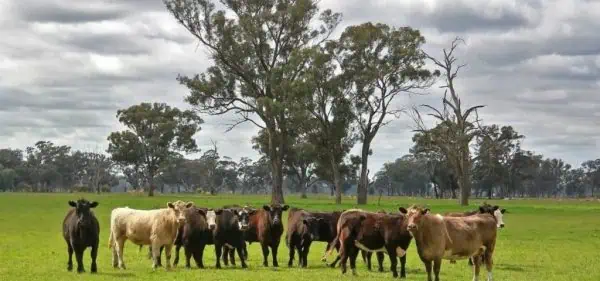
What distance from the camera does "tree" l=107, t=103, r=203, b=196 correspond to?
356 ft

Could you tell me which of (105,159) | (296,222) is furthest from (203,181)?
(296,222)

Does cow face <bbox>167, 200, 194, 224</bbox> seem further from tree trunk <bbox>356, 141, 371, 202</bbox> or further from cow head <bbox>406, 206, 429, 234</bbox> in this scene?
tree trunk <bbox>356, 141, 371, 202</bbox>

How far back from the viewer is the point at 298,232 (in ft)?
74.2

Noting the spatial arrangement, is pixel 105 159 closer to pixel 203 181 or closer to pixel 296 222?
pixel 203 181

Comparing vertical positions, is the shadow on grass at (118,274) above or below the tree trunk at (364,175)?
below

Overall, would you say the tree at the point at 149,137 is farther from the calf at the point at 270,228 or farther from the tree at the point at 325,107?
the calf at the point at 270,228

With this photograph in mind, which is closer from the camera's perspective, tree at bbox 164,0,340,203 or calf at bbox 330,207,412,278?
calf at bbox 330,207,412,278

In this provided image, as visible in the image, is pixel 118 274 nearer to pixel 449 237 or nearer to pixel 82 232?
pixel 82 232

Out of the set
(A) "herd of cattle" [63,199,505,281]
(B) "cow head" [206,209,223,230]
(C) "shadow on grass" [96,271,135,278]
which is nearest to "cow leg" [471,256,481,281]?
(A) "herd of cattle" [63,199,505,281]

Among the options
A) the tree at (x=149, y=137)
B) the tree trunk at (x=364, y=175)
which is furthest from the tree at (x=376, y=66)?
the tree at (x=149, y=137)

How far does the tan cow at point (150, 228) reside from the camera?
68.4ft

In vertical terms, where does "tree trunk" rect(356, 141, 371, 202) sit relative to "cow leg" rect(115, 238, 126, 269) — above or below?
above

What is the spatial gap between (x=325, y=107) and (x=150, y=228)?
52757 mm

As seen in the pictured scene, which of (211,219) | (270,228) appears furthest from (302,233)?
(211,219)
